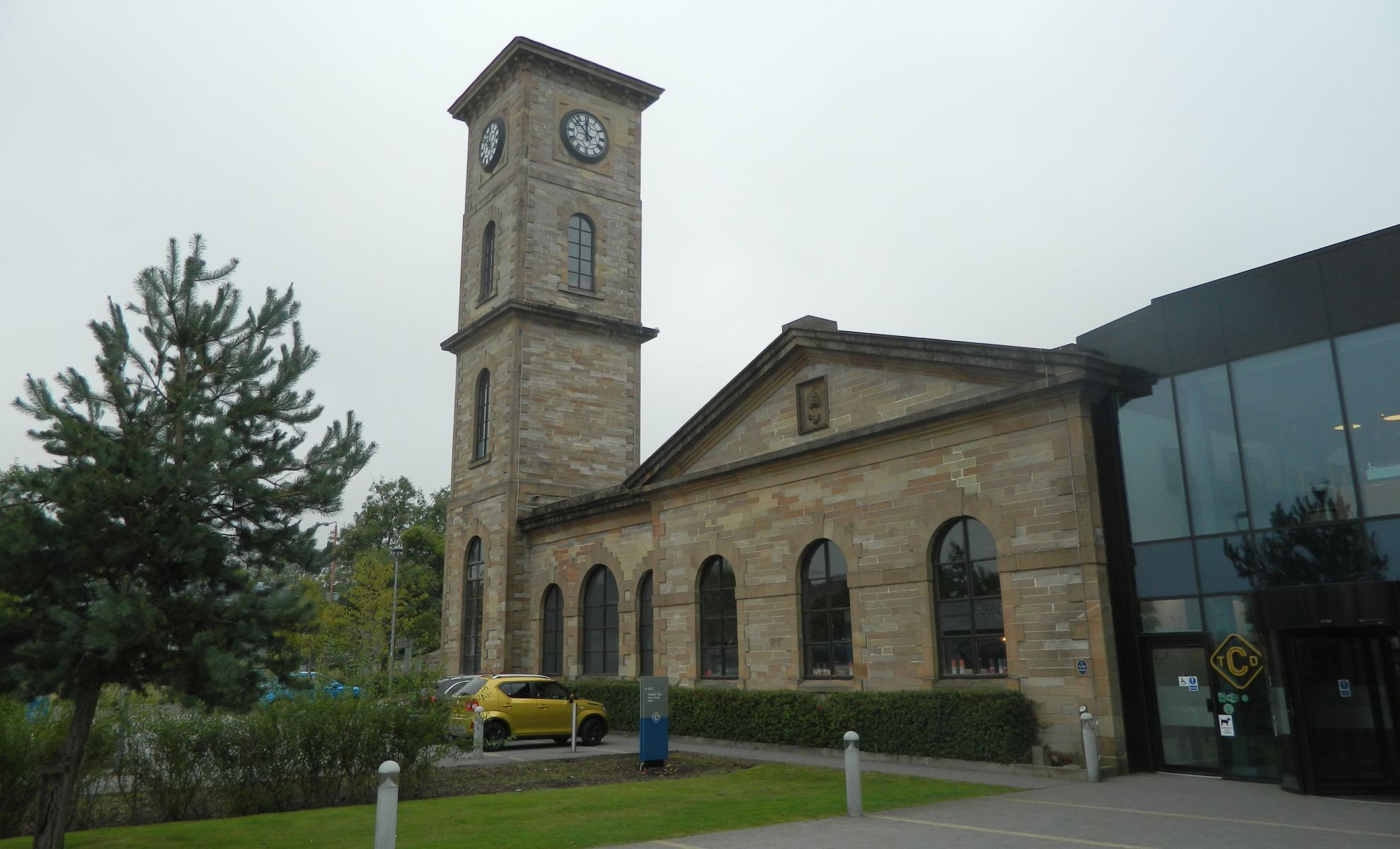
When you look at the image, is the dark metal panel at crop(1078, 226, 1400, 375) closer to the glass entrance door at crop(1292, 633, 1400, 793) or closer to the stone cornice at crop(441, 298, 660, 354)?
the glass entrance door at crop(1292, 633, 1400, 793)

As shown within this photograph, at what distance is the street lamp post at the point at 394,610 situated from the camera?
16797 millimetres

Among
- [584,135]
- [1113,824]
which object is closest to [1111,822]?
[1113,824]

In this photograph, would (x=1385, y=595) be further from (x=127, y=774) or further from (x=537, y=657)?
(x=537, y=657)

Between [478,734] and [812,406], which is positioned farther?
[812,406]

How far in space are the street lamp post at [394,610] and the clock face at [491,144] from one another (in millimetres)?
17303

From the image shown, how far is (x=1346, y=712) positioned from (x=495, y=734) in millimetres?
14988

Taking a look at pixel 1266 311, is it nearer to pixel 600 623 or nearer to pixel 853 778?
pixel 853 778

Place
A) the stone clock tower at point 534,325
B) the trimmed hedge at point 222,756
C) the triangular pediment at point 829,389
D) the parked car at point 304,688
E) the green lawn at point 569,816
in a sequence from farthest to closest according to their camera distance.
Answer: the stone clock tower at point 534,325 < the triangular pediment at point 829,389 < the trimmed hedge at point 222,756 < the green lawn at point 569,816 < the parked car at point 304,688

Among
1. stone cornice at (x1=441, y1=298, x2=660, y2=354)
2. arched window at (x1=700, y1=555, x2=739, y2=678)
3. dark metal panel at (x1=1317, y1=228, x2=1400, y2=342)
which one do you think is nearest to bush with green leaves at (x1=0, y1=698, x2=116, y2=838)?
arched window at (x1=700, y1=555, x2=739, y2=678)

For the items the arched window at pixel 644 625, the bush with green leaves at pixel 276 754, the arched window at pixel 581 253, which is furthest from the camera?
the arched window at pixel 581 253

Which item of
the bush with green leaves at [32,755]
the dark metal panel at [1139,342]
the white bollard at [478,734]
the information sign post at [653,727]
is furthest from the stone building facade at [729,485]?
the bush with green leaves at [32,755]

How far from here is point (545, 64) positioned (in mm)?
34406

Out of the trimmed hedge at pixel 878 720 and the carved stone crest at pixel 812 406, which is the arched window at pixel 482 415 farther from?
the carved stone crest at pixel 812 406

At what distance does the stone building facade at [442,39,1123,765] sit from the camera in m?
16.7
